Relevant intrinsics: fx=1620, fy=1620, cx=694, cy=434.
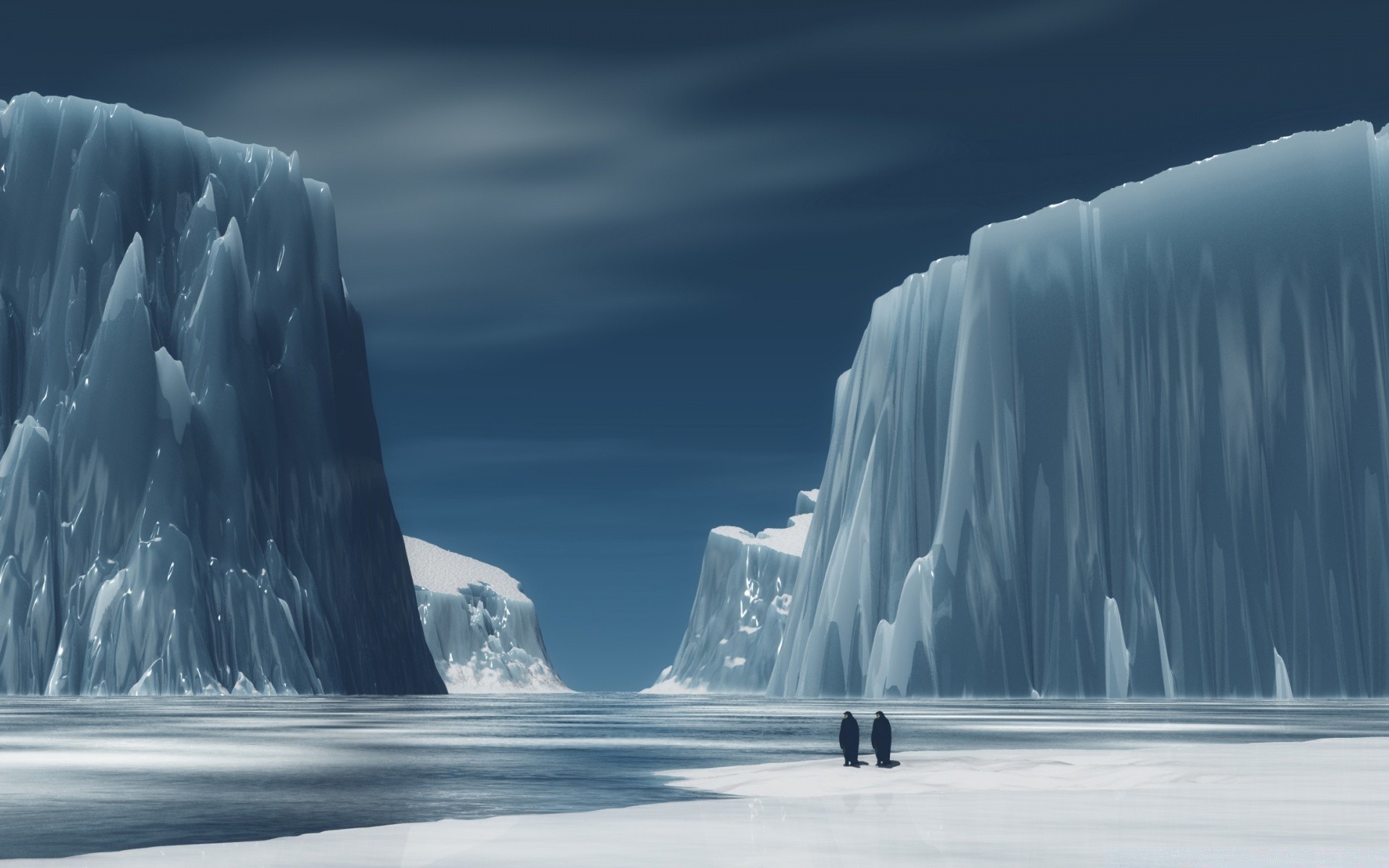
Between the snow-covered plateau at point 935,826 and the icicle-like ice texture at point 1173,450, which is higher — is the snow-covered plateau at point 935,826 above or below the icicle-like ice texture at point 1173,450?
below

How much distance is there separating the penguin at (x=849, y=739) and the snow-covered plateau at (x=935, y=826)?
303 millimetres

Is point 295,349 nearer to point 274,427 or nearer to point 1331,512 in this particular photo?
point 274,427

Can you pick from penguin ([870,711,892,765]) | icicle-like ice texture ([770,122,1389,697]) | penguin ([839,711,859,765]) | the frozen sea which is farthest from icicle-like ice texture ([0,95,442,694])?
penguin ([870,711,892,765])

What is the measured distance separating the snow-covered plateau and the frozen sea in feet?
4.78

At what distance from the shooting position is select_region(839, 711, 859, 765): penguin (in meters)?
23.8

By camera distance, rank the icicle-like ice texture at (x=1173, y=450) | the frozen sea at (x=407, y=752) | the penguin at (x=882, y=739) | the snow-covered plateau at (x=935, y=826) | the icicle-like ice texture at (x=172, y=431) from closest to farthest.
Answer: the snow-covered plateau at (x=935, y=826), the frozen sea at (x=407, y=752), the penguin at (x=882, y=739), the icicle-like ice texture at (x=1173, y=450), the icicle-like ice texture at (x=172, y=431)

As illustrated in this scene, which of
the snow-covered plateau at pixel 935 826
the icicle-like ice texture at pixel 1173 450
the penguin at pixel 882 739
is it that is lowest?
the snow-covered plateau at pixel 935 826

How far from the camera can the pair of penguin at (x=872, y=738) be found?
23.7m

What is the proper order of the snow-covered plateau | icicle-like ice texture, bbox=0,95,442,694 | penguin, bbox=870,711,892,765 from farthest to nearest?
icicle-like ice texture, bbox=0,95,442,694, penguin, bbox=870,711,892,765, the snow-covered plateau

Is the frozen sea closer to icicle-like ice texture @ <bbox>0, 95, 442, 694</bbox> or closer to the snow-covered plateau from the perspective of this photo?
the snow-covered plateau

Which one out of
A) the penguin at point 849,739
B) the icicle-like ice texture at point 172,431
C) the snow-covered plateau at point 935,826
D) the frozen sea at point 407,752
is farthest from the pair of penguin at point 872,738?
the icicle-like ice texture at point 172,431

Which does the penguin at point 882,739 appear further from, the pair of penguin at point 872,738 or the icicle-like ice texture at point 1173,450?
the icicle-like ice texture at point 1173,450

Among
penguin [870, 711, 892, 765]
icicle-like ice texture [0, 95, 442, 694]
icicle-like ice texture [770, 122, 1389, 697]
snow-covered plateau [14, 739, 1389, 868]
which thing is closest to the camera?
snow-covered plateau [14, 739, 1389, 868]

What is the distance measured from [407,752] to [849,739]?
10784mm
